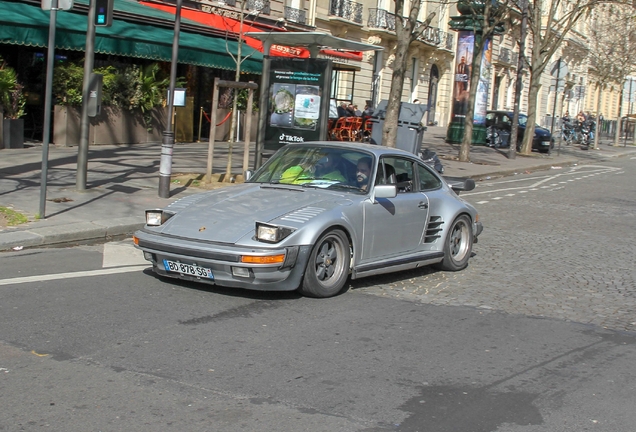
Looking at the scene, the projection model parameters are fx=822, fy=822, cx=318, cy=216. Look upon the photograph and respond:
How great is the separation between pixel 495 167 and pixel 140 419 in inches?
897

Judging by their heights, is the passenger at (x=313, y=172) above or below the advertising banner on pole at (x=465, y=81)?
below

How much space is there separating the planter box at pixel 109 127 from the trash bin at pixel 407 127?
5.94 m

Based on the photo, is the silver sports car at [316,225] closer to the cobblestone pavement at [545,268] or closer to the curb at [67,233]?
the cobblestone pavement at [545,268]

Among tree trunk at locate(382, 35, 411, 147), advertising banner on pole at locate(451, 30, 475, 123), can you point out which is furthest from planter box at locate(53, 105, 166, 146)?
advertising banner on pole at locate(451, 30, 475, 123)

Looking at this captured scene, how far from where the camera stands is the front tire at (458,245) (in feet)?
30.4

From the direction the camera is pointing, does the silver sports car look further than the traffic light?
No

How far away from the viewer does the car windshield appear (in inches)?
328

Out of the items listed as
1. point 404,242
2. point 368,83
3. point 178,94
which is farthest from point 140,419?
point 368,83

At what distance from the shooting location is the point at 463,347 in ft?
20.8

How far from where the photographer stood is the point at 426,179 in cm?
916

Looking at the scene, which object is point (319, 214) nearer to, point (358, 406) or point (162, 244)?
point (162, 244)

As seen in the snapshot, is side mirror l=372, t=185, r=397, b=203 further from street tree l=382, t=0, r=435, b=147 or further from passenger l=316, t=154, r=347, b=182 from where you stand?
street tree l=382, t=0, r=435, b=147

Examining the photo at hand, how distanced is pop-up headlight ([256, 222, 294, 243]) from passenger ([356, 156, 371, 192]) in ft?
4.64

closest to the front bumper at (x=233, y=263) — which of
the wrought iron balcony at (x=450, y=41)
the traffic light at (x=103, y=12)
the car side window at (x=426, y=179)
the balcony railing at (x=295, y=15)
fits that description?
the car side window at (x=426, y=179)
